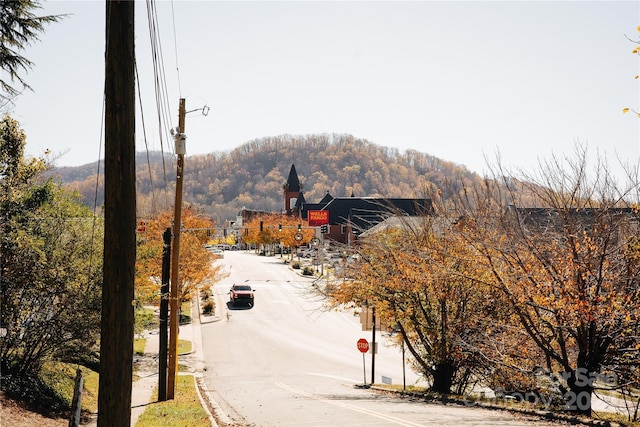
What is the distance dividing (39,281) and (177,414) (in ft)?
19.3

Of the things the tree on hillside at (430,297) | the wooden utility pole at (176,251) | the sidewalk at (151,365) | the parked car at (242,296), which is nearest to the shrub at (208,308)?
the sidewalk at (151,365)

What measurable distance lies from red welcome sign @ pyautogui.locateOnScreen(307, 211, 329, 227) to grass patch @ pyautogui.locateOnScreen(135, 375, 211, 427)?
89.9m

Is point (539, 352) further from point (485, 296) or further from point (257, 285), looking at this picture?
point (257, 285)

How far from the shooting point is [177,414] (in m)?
16.0

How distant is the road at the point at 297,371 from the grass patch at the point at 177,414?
2.37ft

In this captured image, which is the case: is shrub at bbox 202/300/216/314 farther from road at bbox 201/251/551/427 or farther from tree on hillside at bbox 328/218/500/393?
tree on hillside at bbox 328/218/500/393

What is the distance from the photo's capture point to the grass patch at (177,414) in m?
14.8

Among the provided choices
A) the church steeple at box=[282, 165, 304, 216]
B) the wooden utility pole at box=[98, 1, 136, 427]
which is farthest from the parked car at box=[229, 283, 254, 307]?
the church steeple at box=[282, 165, 304, 216]

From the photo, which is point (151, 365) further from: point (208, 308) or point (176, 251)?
point (208, 308)

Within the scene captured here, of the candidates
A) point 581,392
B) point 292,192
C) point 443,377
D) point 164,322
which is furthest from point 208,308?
point 292,192

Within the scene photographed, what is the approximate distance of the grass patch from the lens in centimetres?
1476

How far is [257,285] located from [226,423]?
162 ft

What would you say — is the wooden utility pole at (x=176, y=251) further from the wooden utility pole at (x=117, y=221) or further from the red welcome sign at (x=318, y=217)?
the red welcome sign at (x=318, y=217)

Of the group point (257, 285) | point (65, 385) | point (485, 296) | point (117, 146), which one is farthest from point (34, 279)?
point (257, 285)
